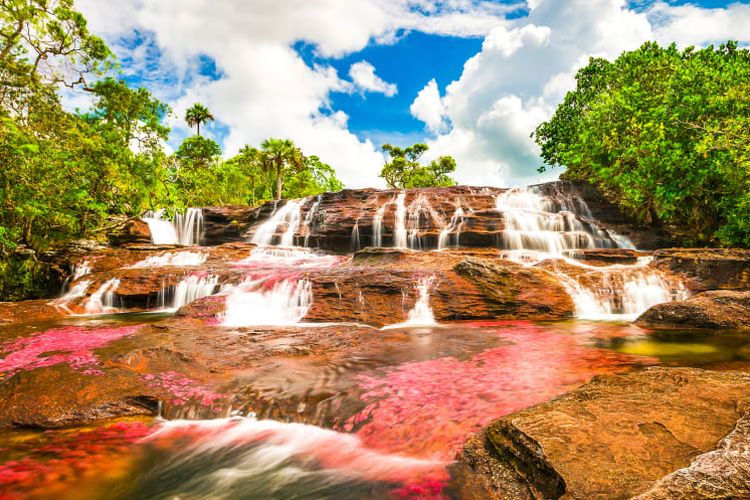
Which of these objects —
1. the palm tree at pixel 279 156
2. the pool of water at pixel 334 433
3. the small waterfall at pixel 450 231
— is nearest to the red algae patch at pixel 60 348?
the pool of water at pixel 334 433

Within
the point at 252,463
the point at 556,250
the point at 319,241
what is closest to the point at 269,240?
the point at 319,241

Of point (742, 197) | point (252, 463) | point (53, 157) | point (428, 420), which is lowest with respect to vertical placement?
point (252, 463)

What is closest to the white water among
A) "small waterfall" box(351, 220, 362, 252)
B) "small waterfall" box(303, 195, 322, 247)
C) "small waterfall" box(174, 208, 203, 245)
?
"small waterfall" box(303, 195, 322, 247)

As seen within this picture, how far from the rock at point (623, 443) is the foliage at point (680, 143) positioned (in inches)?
367

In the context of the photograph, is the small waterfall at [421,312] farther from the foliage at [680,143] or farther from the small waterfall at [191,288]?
the foliage at [680,143]

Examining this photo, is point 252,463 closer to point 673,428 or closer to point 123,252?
point 673,428

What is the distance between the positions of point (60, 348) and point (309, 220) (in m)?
16.9

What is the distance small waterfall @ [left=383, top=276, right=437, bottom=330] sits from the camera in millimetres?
8930

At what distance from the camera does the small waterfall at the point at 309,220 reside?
2128 cm

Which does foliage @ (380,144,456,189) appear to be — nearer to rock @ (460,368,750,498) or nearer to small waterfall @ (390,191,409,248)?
small waterfall @ (390,191,409,248)

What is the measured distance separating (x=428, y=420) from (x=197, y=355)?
12.9 feet

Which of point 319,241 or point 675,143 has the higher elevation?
point 675,143

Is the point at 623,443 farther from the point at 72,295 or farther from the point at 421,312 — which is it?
the point at 72,295

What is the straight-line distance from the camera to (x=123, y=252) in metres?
15.4
